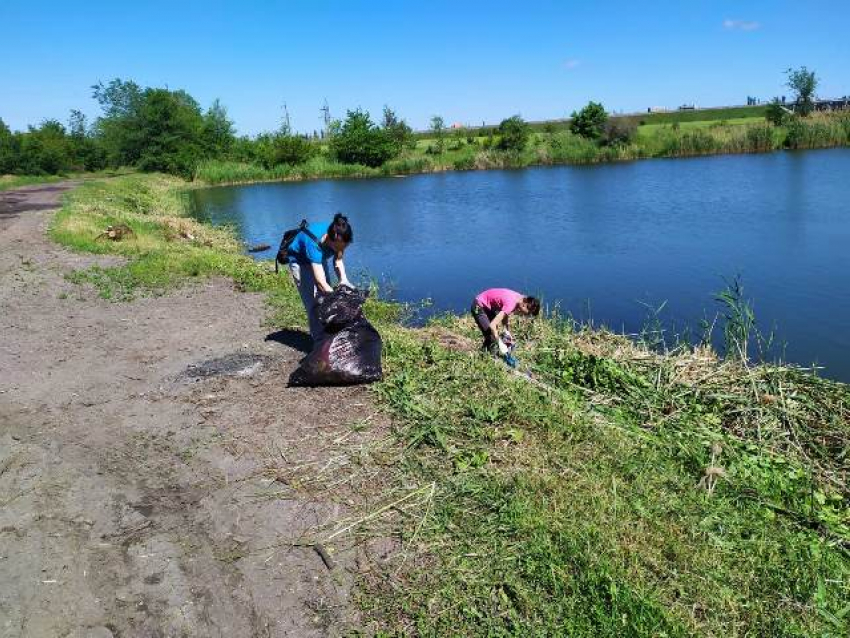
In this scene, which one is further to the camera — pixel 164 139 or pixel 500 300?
pixel 164 139

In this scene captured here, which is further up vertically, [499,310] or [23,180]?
[23,180]

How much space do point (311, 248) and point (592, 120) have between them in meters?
49.7

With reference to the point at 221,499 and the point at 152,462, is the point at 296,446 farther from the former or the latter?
the point at 152,462

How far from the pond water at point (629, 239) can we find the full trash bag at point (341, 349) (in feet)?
18.0

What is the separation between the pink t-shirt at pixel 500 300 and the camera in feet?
22.6

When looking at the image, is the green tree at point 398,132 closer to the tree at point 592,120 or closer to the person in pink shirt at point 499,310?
the tree at point 592,120

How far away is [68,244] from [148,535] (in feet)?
44.7

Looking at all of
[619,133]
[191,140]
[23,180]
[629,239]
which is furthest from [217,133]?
[629,239]

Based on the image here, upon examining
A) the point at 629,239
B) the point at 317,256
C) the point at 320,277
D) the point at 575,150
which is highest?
the point at 575,150

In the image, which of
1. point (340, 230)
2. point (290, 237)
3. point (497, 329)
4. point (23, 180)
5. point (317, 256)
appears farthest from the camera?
point (23, 180)

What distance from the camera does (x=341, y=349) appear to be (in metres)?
6.14

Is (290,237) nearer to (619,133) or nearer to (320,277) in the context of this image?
(320,277)

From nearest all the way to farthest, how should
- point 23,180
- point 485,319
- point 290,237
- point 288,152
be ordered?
point 290,237, point 485,319, point 23,180, point 288,152

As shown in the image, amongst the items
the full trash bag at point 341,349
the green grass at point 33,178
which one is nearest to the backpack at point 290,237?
the full trash bag at point 341,349
